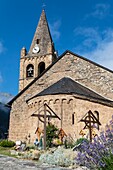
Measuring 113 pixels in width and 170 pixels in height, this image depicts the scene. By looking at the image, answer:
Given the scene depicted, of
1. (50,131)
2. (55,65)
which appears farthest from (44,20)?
(50,131)

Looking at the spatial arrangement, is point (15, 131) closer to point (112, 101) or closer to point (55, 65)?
point (55, 65)

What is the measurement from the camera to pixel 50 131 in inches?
662

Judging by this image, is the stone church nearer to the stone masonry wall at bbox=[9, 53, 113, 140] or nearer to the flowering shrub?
the stone masonry wall at bbox=[9, 53, 113, 140]

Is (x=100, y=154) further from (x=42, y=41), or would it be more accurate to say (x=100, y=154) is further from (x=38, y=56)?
(x=42, y=41)

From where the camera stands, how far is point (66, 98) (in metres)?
19.4

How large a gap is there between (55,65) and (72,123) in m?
7.75

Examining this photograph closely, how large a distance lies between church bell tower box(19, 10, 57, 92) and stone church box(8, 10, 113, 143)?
14408 millimetres

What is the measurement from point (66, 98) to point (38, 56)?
22.3 metres

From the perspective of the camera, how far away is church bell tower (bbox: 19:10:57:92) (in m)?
40.2

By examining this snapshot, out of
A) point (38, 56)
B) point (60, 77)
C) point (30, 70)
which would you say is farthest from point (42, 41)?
point (60, 77)

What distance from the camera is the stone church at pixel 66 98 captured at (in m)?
19.0

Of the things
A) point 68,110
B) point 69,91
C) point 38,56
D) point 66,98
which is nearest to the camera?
point 68,110

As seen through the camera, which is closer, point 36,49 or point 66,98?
point 66,98

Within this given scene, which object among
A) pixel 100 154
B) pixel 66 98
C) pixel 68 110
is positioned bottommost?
pixel 100 154
